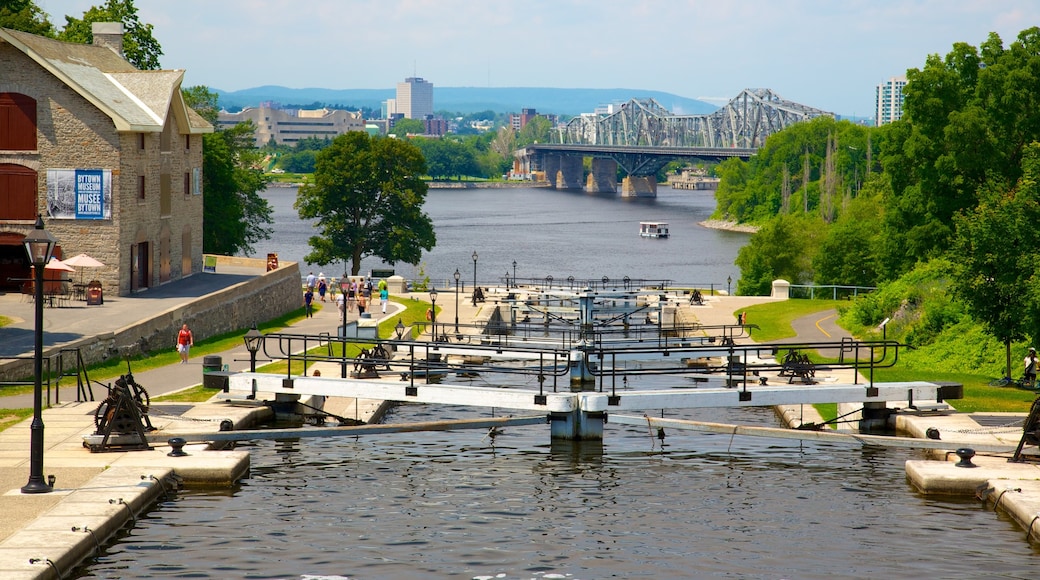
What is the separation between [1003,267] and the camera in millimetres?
38438

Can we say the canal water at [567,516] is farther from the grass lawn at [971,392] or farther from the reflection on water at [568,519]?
the grass lawn at [971,392]

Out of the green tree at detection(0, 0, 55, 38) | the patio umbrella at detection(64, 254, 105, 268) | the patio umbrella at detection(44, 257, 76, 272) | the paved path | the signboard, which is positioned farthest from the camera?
the green tree at detection(0, 0, 55, 38)

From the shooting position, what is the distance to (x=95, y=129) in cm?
5438

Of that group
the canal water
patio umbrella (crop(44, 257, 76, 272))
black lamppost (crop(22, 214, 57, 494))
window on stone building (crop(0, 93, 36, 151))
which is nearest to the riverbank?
window on stone building (crop(0, 93, 36, 151))

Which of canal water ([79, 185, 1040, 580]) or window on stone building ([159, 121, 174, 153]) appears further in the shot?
window on stone building ([159, 121, 174, 153])

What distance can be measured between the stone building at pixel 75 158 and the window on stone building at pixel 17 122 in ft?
0.13

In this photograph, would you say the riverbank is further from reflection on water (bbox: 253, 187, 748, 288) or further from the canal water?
the canal water

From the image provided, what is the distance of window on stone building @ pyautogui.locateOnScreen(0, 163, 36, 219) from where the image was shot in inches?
2158

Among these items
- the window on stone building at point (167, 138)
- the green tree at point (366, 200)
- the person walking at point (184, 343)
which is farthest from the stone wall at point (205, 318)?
the green tree at point (366, 200)

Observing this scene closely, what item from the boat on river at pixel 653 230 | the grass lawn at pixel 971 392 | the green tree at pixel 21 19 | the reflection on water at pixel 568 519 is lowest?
the reflection on water at pixel 568 519

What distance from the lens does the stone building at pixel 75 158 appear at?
53656 millimetres

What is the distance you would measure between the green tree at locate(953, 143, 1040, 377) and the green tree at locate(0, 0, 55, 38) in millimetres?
55815

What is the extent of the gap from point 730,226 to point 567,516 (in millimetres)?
166264

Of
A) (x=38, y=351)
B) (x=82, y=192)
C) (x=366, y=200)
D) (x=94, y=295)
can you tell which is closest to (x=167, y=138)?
(x=82, y=192)
